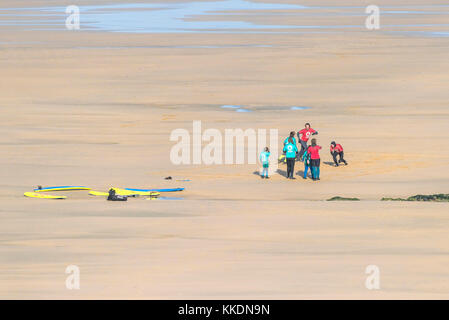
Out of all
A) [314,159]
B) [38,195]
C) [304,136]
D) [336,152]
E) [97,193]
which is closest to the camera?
[38,195]

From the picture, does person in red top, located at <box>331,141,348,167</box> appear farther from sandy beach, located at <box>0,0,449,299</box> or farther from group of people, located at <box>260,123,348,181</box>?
sandy beach, located at <box>0,0,449,299</box>

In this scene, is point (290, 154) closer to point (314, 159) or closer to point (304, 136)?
point (314, 159)

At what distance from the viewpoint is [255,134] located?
33.8 meters

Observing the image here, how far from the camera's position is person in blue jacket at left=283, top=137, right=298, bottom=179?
2692 cm

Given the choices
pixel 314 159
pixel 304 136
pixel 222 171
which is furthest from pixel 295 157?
pixel 222 171

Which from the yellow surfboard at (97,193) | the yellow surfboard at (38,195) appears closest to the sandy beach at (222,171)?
the yellow surfboard at (38,195)

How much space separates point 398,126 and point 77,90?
1422cm

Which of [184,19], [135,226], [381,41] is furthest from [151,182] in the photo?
[184,19]

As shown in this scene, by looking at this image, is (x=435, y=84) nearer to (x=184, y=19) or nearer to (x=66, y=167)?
(x=66, y=167)

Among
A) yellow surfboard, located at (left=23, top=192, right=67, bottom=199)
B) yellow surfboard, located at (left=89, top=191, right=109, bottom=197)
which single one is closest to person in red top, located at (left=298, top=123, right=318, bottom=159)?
yellow surfboard, located at (left=89, top=191, right=109, bottom=197)

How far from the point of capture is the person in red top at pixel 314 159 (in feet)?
87.6

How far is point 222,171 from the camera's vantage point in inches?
1134

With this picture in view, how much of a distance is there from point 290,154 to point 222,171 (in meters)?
2.59

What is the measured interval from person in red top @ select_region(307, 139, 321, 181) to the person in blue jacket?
1.44 ft
